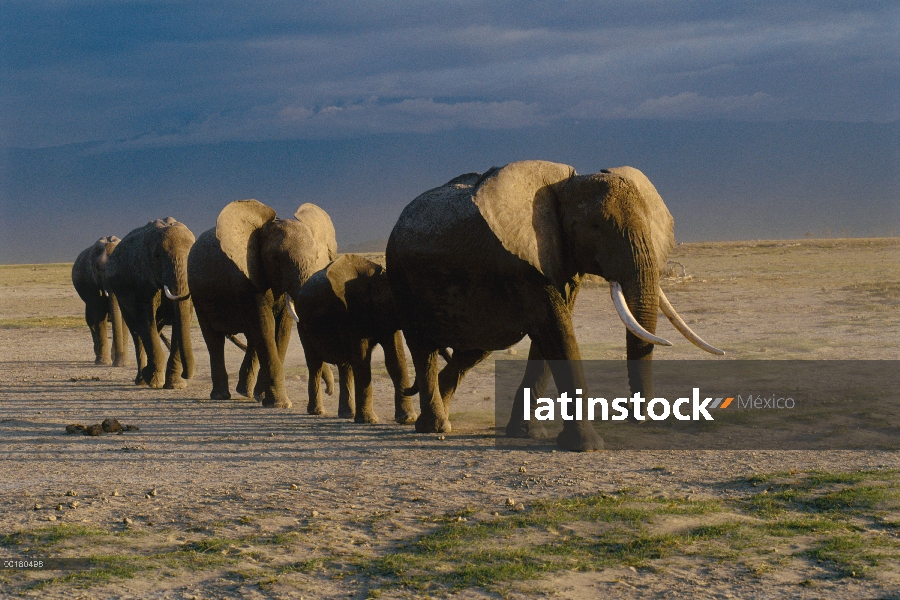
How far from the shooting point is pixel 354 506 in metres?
8.21

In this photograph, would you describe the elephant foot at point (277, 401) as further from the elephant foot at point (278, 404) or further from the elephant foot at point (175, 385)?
the elephant foot at point (175, 385)

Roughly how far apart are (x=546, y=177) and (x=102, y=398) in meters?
8.89

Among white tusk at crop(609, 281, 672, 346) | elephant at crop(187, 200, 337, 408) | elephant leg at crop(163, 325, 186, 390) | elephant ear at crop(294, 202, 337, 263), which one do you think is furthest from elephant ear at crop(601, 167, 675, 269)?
elephant leg at crop(163, 325, 186, 390)

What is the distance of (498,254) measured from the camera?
10.3 m

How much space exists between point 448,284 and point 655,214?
219 cm

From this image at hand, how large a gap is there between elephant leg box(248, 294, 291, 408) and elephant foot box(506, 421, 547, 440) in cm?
421

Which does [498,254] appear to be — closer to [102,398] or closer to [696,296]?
[102,398]

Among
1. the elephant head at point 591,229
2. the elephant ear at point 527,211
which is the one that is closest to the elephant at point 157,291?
the elephant head at point 591,229

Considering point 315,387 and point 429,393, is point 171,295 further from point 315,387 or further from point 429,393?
point 429,393

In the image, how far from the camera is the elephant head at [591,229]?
9633 mm

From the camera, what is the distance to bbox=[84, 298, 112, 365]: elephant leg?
2170cm

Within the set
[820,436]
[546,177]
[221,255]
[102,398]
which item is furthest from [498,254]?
[102,398]

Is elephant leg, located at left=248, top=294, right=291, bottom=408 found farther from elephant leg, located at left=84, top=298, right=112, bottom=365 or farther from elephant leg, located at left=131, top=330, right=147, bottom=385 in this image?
elephant leg, located at left=84, top=298, right=112, bottom=365

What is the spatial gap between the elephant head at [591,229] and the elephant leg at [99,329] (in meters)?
13.6
